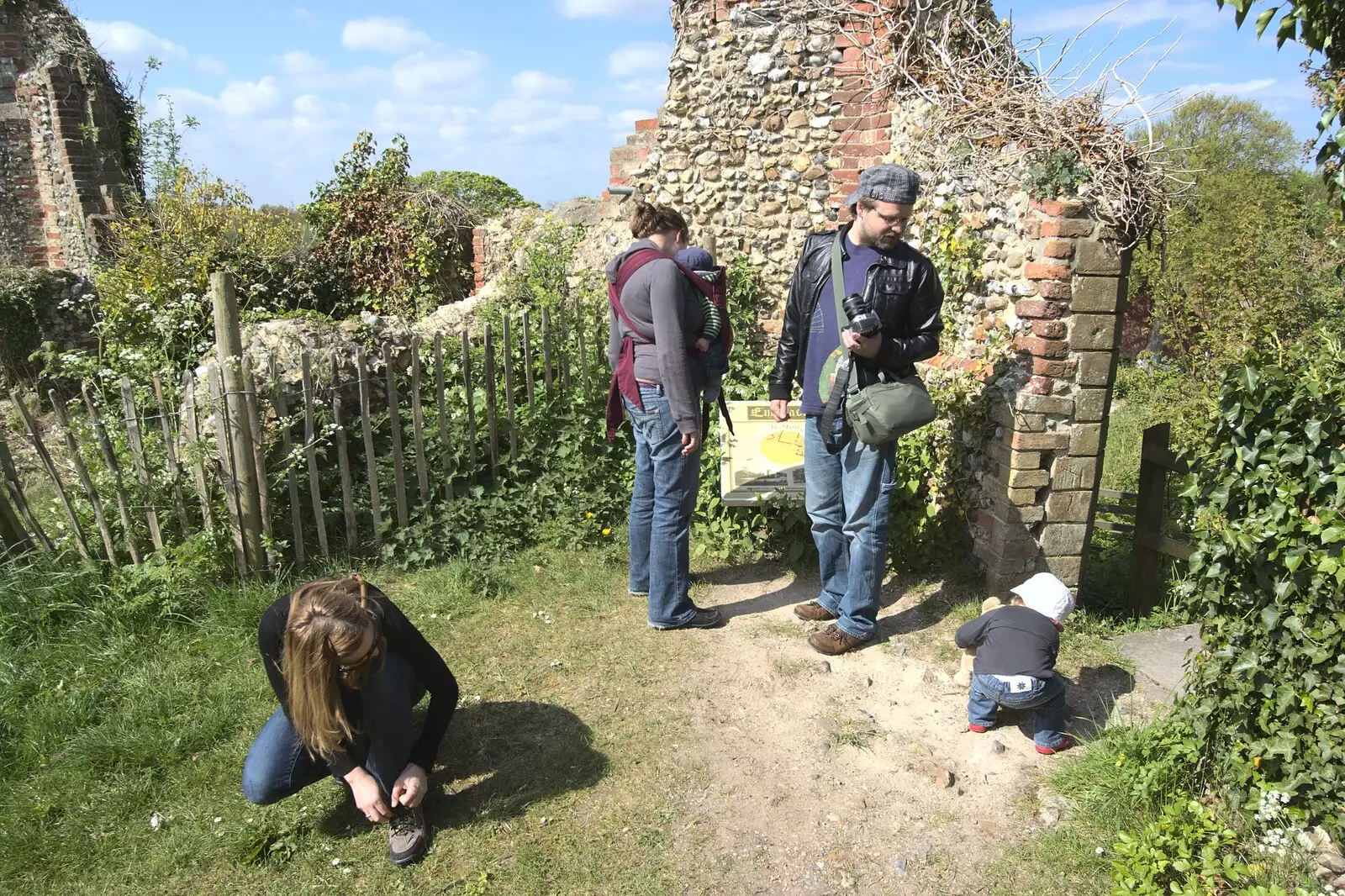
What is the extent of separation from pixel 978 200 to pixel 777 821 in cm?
314

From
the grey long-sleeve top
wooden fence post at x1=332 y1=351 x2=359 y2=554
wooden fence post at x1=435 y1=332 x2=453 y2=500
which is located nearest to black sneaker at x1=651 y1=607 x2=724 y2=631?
the grey long-sleeve top

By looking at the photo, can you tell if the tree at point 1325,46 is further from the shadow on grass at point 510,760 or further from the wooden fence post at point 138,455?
the wooden fence post at point 138,455

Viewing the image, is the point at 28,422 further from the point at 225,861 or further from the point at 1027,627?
the point at 1027,627

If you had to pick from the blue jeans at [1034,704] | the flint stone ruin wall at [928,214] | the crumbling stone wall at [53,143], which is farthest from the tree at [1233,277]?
the crumbling stone wall at [53,143]

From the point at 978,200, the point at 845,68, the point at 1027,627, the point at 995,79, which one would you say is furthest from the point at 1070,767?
the point at 845,68

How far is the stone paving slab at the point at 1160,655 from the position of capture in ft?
11.6

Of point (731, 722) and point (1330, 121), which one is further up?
point (1330, 121)

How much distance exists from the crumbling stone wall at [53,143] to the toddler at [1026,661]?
1100cm

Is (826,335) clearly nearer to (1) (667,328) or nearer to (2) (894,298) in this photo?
(2) (894,298)

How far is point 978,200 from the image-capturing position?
429 cm

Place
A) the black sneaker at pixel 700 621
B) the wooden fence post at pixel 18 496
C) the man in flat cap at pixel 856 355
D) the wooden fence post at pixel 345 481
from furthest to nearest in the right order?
the wooden fence post at pixel 345 481
the black sneaker at pixel 700 621
the wooden fence post at pixel 18 496
the man in flat cap at pixel 856 355

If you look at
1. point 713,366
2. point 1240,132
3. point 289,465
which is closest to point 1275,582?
point 713,366

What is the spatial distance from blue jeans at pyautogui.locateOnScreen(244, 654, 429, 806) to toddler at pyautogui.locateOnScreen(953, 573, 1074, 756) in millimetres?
2114

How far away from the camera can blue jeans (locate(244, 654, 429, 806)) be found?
278 centimetres
